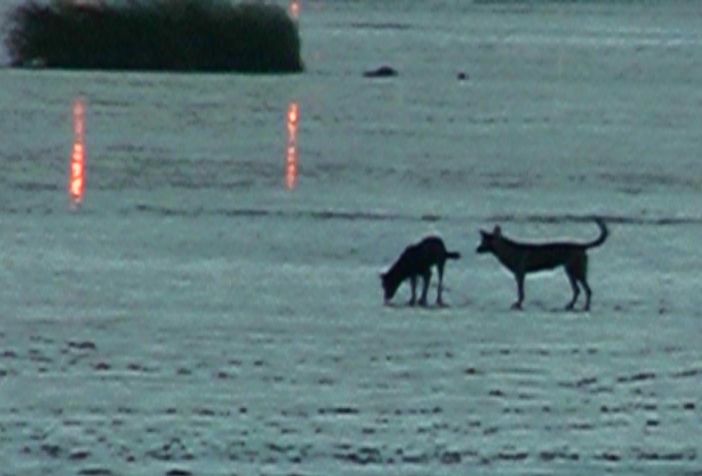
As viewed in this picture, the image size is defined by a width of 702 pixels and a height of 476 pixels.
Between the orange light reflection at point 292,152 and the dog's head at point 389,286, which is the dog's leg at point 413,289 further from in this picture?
the orange light reflection at point 292,152

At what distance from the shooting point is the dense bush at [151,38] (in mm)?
41812

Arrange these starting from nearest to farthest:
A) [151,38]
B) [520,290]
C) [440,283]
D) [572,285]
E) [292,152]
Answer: [440,283]
[520,290]
[572,285]
[292,152]
[151,38]

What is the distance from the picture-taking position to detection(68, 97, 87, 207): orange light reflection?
66.8 ft

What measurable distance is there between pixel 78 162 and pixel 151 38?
63.6 ft

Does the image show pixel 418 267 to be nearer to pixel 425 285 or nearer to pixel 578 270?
pixel 425 285

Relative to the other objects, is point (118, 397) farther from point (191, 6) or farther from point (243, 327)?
point (191, 6)

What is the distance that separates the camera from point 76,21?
42250mm

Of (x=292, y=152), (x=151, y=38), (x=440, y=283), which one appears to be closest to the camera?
(x=440, y=283)

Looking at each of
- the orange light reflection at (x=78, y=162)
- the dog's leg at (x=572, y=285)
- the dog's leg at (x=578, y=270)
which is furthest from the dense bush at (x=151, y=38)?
the dog's leg at (x=578, y=270)

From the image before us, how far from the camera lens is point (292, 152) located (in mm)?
26312

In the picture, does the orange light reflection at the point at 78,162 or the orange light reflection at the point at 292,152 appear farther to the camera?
the orange light reflection at the point at 292,152

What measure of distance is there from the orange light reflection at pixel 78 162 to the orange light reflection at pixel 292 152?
1.73 m

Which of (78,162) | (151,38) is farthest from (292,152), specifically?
(151,38)

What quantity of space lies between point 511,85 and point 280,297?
32.4m
